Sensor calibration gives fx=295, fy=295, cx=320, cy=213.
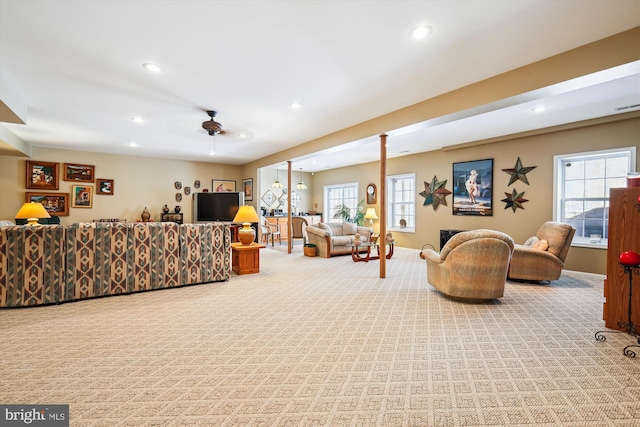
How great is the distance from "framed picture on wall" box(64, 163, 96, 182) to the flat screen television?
2.59 m

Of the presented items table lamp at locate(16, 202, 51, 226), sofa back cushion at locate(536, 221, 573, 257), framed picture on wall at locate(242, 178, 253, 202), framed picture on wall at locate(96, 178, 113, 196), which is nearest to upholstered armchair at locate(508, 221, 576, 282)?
sofa back cushion at locate(536, 221, 573, 257)

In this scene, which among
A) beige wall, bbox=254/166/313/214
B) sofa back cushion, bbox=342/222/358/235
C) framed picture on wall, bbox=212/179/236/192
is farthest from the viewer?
beige wall, bbox=254/166/313/214

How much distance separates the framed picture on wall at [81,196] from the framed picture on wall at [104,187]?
0.55 feet

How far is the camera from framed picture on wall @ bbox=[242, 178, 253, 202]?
9.41 m

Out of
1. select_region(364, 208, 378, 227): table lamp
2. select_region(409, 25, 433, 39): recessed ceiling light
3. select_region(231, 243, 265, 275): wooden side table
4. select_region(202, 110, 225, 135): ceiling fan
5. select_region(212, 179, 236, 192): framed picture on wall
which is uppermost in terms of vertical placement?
select_region(409, 25, 433, 39): recessed ceiling light

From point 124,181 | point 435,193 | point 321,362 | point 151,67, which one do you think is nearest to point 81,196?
point 124,181

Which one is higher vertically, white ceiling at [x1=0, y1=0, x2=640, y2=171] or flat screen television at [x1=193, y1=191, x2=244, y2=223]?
white ceiling at [x1=0, y1=0, x2=640, y2=171]

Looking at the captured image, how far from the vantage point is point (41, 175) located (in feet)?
23.5

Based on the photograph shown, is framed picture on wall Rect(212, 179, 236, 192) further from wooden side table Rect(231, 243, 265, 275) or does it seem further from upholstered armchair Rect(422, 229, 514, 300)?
upholstered armchair Rect(422, 229, 514, 300)

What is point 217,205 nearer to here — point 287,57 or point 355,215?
point 355,215

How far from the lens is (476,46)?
107 inches

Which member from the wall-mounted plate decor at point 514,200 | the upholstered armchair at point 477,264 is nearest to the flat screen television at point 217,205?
the upholstered armchair at point 477,264

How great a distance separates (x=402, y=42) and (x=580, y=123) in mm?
4376

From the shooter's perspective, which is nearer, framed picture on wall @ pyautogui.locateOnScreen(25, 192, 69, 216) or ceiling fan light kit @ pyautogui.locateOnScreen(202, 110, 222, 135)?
ceiling fan light kit @ pyautogui.locateOnScreen(202, 110, 222, 135)
